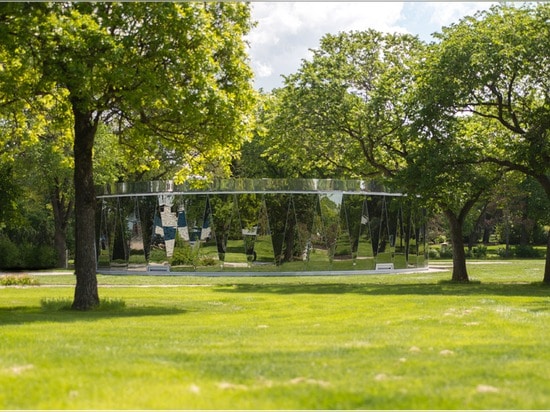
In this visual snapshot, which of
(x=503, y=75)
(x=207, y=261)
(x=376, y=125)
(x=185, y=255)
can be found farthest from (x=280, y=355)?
(x=185, y=255)

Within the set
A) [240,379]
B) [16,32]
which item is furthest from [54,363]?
[16,32]

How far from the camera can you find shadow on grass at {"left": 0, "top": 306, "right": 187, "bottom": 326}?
18.5m

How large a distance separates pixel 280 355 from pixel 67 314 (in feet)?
32.9

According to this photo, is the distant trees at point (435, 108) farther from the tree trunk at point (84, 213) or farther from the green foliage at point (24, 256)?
the green foliage at point (24, 256)

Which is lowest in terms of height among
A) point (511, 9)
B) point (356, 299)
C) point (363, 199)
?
point (356, 299)

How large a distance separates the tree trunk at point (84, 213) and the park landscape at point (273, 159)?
58 mm

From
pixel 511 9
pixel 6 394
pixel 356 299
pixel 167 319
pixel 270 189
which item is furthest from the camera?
pixel 270 189

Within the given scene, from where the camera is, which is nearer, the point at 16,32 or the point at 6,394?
the point at 6,394

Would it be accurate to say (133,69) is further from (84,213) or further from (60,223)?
(60,223)

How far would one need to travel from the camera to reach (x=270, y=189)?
1647 inches

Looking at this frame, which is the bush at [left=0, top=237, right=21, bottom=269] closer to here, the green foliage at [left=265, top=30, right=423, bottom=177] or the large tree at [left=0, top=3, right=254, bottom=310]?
the green foliage at [left=265, top=30, right=423, bottom=177]

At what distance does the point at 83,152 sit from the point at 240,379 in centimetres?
1403

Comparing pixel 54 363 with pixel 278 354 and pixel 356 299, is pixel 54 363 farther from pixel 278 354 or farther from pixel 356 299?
pixel 356 299

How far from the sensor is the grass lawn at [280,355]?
8.85 m
